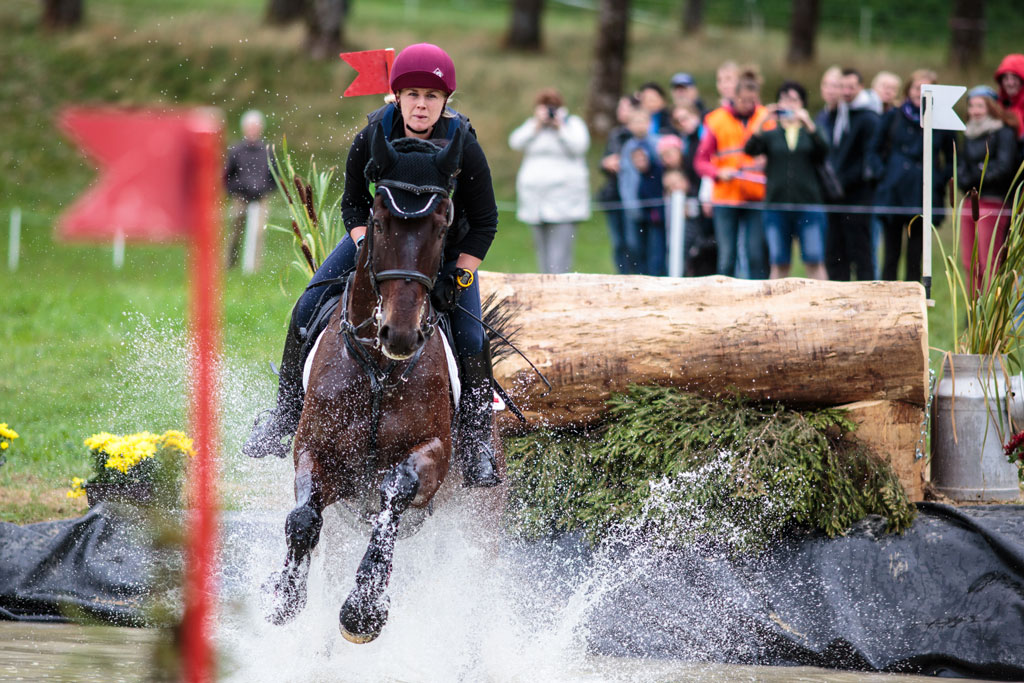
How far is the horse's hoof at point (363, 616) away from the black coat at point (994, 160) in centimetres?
586

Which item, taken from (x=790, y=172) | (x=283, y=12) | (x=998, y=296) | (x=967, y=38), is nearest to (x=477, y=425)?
(x=998, y=296)

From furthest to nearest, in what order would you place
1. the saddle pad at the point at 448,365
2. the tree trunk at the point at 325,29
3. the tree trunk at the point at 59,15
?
1. the tree trunk at the point at 59,15
2. the tree trunk at the point at 325,29
3. the saddle pad at the point at 448,365

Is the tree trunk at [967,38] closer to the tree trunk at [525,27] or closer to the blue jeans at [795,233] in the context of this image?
the tree trunk at [525,27]

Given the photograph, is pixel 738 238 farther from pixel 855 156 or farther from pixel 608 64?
pixel 608 64

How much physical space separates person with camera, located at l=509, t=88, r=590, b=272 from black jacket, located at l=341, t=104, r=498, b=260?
19.6ft

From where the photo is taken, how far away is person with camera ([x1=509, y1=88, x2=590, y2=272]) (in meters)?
10.7

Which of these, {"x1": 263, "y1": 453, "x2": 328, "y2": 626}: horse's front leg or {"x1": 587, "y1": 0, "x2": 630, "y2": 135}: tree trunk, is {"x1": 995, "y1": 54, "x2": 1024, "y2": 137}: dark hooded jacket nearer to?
{"x1": 263, "y1": 453, "x2": 328, "y2": 626}: horse's front leg

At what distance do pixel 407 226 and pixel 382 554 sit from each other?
3.86 ft

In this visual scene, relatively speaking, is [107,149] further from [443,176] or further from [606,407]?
[606,407]

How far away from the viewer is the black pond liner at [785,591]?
5332 millimetres

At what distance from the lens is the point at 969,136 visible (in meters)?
8.73

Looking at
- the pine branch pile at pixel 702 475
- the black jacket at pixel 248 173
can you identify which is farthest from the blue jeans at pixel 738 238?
the black jacket at pixel 248 173

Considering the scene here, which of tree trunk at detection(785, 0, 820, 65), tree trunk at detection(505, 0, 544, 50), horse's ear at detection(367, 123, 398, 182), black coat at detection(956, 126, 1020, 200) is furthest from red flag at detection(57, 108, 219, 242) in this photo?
tree trunk at detection(505, 0, 544, 50)

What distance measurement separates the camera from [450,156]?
163 inches
